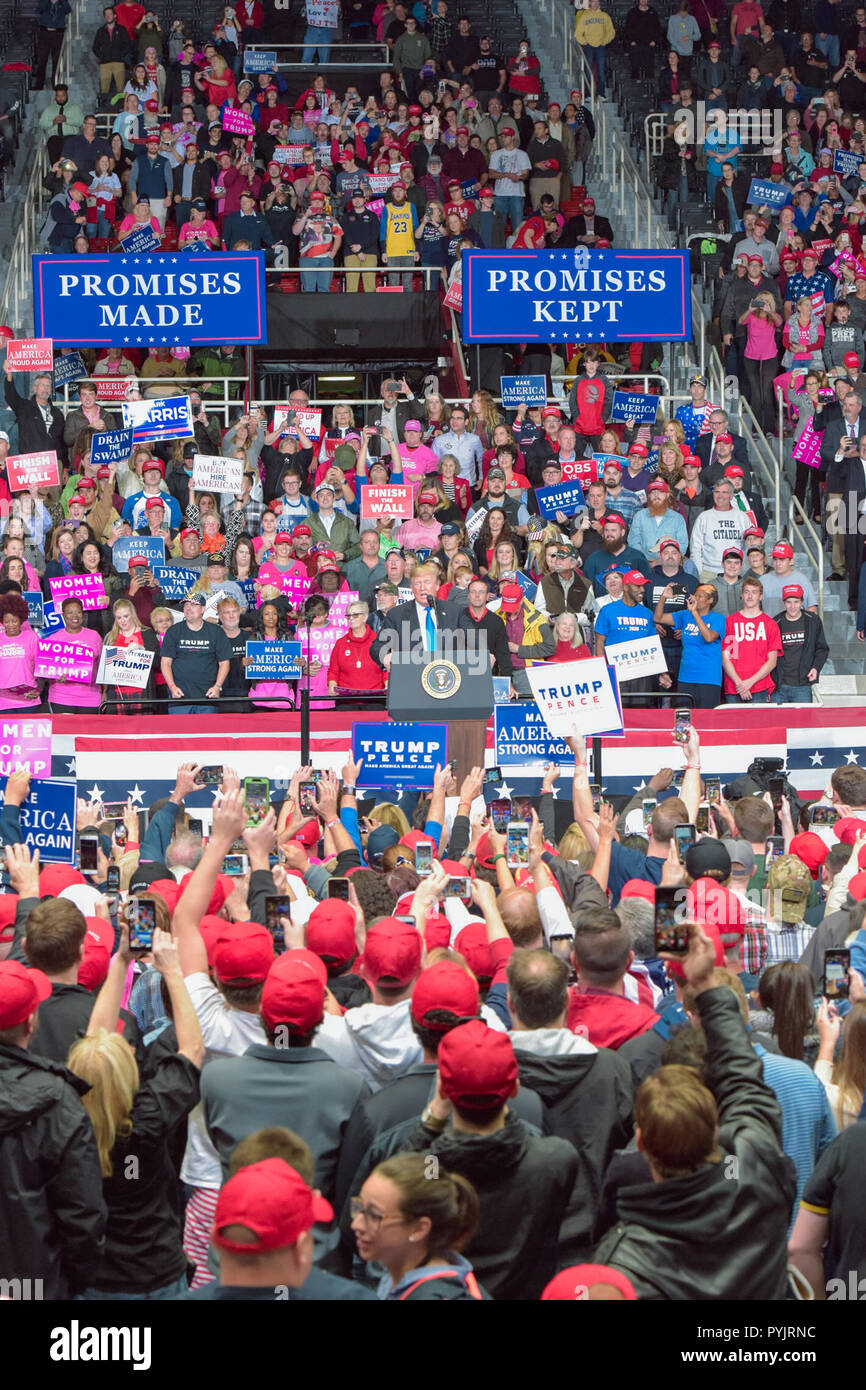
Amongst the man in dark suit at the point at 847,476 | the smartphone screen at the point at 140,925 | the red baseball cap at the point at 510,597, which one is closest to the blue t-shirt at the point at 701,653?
the red baseball cap at the point at 510,597

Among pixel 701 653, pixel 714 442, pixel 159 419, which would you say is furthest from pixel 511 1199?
pixel 714 442

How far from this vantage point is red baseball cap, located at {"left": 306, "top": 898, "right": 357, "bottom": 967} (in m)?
5.68

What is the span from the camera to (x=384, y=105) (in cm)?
2311

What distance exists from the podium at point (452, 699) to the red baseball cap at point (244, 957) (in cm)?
617

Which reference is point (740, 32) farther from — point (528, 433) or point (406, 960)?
point (406, 960)

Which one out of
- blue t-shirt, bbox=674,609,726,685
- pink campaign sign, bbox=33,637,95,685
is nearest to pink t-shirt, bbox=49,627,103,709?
pink campaign sign, bbox=33,637,95,685

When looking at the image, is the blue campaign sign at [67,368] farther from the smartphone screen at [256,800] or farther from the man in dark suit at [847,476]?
the smartphone screen at [256,800]

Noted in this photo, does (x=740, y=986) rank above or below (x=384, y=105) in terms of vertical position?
A: below

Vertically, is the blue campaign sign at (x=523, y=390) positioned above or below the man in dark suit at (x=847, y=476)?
above

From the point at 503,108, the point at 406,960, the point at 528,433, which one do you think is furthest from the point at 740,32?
the point at 406,960

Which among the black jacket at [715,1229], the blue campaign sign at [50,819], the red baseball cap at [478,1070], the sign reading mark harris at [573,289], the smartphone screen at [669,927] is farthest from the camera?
the sign reading mark harris at [573,289]

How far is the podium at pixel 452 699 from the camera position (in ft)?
37.4

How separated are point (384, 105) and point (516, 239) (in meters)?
3.75

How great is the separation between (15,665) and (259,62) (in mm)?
13599
